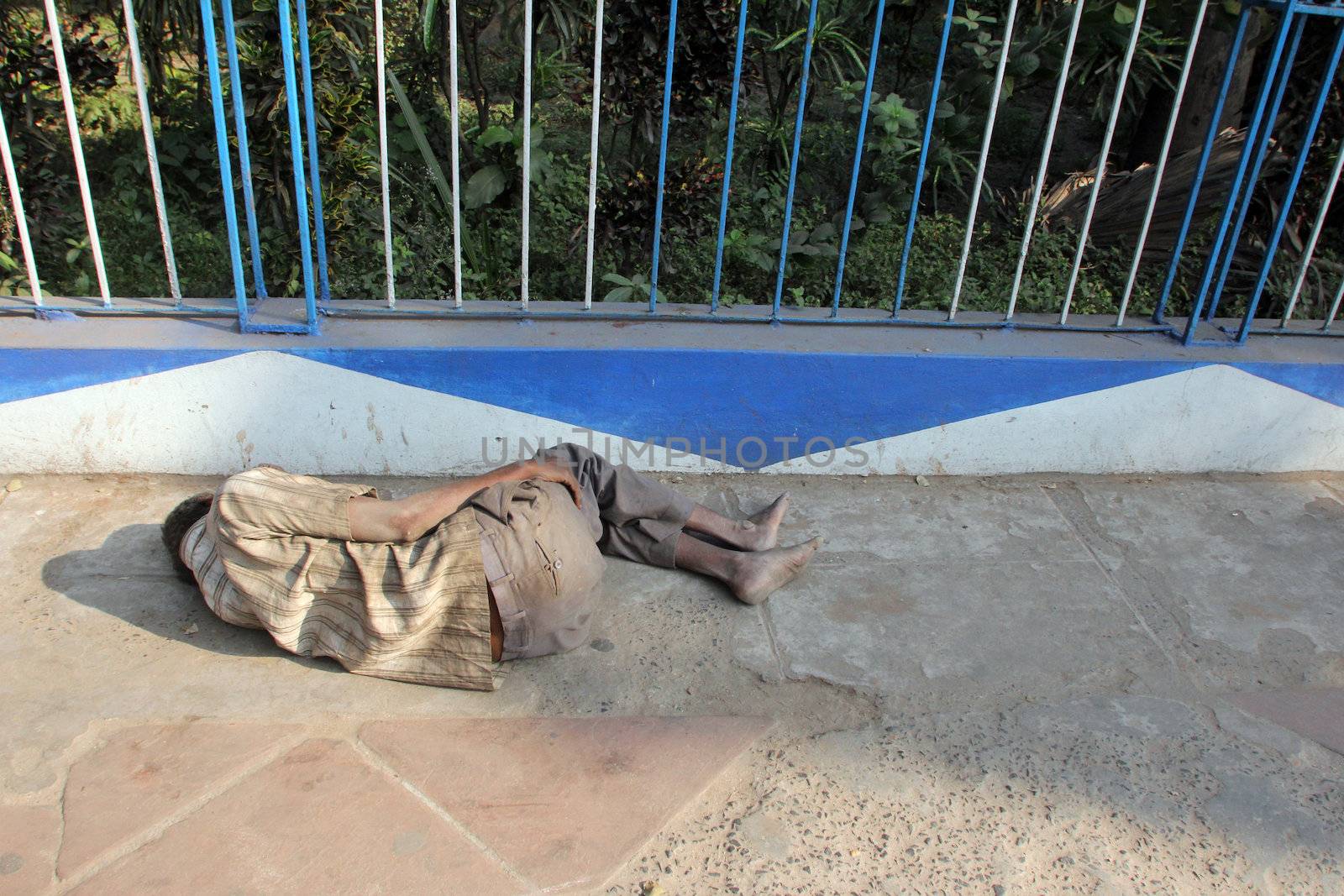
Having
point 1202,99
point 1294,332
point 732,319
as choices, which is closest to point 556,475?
point 732,319

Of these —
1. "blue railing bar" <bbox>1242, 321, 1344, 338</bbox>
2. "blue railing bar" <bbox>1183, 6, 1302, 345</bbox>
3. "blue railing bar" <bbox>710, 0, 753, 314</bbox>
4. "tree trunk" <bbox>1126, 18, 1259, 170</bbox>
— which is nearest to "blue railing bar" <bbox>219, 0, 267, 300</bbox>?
"blue railing bar" <bbox>710, 0, 753, 314</bbox>

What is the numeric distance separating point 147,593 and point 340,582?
0.70m

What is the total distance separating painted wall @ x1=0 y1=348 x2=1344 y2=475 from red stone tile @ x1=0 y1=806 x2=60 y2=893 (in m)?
1.30

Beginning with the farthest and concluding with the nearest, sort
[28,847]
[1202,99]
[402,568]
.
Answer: [1202,99], [402,568], [28,847]

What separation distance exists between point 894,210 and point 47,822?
12.6 feet

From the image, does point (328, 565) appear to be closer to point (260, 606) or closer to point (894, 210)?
point (260, 606)

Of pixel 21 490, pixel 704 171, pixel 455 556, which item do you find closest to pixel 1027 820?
pixel 455 556

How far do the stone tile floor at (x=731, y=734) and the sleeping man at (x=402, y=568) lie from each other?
9 cm

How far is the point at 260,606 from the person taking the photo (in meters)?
2.29

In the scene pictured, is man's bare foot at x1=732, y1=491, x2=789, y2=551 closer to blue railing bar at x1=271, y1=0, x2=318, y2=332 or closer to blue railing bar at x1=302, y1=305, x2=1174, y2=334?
blue railing bar at x1=302, y1=305, x2=1174, y2=334

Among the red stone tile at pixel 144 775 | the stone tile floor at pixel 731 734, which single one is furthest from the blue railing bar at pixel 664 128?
the red stone tile at pixel 144 775

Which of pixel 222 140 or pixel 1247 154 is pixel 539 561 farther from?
pixel 1247 154

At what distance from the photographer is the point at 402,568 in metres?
2.27

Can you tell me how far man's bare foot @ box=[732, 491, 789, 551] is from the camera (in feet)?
9.45
